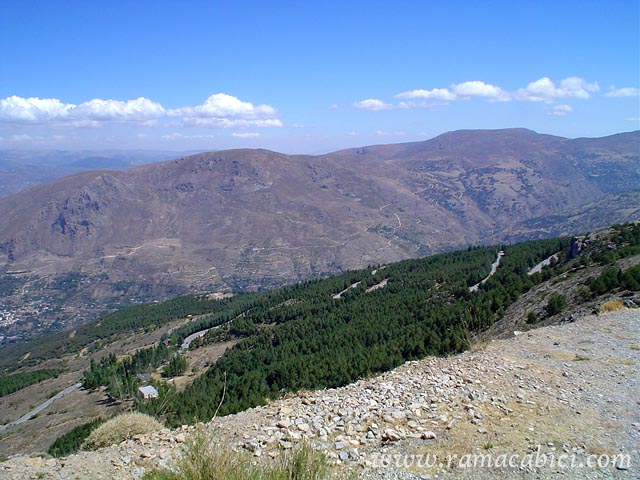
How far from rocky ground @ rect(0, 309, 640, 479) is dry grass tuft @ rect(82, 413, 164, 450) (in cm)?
84

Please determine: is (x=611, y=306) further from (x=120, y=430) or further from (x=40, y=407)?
(x=40, y=407)

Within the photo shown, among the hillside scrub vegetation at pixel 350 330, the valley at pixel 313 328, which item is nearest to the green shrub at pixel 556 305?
the valley at pixel 313 328

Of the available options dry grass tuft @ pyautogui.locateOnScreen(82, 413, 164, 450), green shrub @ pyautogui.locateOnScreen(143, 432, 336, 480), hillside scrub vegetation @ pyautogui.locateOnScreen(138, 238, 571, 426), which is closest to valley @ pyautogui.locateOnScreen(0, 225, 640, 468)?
hillside scrub vegetation @ pyautogui.locateOnScreen(138, 238, 571, 426)

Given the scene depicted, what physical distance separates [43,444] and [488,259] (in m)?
71.2

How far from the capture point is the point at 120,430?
11695mm

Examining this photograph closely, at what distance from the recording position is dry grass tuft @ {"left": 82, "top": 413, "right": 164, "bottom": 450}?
1153cm

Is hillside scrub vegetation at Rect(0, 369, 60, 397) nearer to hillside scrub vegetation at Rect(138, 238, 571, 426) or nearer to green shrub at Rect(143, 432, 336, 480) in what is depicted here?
hillside scrub vegetation at Rect(138, 238, 571, 426)

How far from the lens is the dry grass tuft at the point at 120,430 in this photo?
37.8ft

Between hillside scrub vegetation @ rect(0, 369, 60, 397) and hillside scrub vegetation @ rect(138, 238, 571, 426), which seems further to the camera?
hillside scrub vegetation @ rect(0, 369, 60, 397)

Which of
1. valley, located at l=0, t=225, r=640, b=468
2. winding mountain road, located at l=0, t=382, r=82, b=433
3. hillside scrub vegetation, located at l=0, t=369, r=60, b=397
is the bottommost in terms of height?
hillside scrub vegetation, located at l=0, t=369, r=60, b=397

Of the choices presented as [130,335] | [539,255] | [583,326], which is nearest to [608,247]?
[539,255]

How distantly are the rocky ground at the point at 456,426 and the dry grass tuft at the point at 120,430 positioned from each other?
0.84 meters

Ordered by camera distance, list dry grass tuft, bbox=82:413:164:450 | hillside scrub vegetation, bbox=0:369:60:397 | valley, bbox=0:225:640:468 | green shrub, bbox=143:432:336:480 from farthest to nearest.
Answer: hillside scrub vegetation, bbox=0:369:60:397 < valley, bbox=0:225:640:468 < dry grass tuft, bbox=82:413:164:450 < green shrub, bbox=143:432:336:480

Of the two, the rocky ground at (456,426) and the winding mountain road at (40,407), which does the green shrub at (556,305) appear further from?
the winding mountain road at (40,407)
